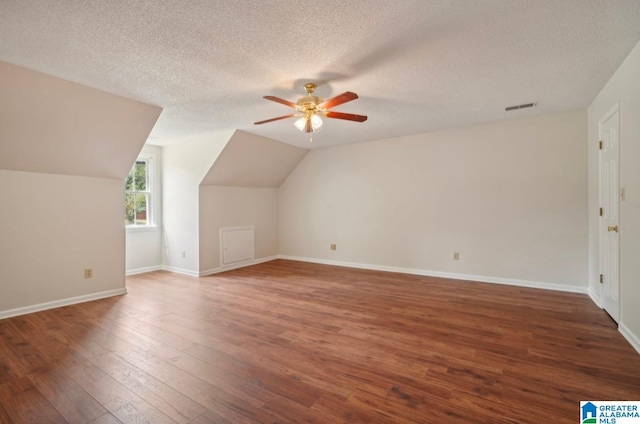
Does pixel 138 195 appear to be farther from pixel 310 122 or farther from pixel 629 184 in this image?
pixel 629 184

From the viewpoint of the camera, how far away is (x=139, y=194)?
207 inches

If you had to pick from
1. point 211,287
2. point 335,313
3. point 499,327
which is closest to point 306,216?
point 211,287

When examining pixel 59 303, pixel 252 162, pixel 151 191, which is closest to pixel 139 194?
pixel 151 191

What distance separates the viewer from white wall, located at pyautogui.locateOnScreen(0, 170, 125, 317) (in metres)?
3.13

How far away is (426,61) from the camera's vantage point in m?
2.38

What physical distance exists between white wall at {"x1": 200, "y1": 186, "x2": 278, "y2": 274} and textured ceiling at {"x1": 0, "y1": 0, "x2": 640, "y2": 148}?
2.05 meters

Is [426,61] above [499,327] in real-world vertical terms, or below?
above

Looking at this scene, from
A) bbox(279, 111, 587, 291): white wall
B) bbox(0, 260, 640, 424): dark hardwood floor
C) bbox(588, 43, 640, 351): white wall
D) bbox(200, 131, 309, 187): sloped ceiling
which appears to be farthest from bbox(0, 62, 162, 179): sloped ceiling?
bbox(588, 43, 640, 351): white wall

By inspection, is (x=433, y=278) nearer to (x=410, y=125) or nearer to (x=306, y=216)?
(x=410, y=125)

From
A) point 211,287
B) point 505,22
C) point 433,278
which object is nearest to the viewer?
point 505,22

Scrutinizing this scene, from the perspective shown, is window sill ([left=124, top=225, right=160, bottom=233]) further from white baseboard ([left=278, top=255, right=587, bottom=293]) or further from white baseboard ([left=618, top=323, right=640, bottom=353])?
white baseboard ([left=618, top=323, right=640, bottom=353])

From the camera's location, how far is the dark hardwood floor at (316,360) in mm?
1684

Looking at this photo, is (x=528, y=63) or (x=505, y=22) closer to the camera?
(x=505, y=22)

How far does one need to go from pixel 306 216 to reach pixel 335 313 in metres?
3.20
